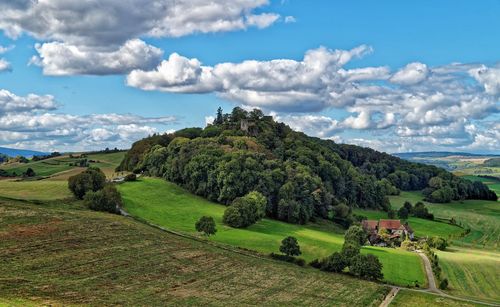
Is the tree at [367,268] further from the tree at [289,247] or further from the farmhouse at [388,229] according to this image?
the farmhouse at [388,229]

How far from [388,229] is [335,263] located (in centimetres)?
5368

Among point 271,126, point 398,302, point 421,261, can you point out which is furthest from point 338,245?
point 271,126

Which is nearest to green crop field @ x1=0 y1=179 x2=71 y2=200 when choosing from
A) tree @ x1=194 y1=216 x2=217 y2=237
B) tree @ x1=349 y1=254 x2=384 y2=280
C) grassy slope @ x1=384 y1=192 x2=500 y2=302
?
tree @ x1=194 y1=216 x2=217 y2=237

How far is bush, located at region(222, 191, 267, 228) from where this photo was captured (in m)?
102

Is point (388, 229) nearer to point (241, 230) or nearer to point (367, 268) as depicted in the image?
point (241, 230)

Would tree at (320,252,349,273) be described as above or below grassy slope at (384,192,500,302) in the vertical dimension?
above

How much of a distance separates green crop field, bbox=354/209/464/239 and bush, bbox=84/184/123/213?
81643mm

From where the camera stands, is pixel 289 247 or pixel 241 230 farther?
pixel 241 230

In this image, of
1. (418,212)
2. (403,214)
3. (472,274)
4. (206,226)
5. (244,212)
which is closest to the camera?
(472,274)

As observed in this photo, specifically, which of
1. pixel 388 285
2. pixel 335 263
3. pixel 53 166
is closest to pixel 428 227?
pixel 335 263

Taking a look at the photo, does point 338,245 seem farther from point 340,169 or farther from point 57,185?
point 340,169

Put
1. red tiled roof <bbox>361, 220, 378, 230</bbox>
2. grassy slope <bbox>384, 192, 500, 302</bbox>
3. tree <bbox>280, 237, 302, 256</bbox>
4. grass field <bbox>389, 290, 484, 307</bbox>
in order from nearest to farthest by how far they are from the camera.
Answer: grass field <bbox>389, 290, 484, 307</bbox>, grassy slope <bbox>384, 192, 500, 302</bbox>, tree <bbox>280, 237, 302, 256</bbox>, red tiled roof <bbox>361, 220, 378, 230</bbox>

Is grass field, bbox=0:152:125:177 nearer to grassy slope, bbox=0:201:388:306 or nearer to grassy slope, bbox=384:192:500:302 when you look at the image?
grassy slope, bbox=0:201:388:306

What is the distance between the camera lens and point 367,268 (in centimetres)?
7438
